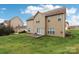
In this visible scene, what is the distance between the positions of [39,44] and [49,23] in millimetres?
300

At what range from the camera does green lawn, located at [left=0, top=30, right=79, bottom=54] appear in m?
3.32

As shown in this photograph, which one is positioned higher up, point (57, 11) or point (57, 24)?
point (57, 11)

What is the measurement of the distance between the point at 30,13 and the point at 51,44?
48 cm

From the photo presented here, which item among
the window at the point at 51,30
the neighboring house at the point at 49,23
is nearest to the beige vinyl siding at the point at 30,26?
the neighboring house at the point at 49,23

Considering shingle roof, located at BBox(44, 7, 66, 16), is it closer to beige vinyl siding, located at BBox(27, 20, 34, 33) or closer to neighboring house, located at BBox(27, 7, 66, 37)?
neighboring house, located at BBox(27, 7, 66, 37)

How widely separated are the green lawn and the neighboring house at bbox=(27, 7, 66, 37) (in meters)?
0.08

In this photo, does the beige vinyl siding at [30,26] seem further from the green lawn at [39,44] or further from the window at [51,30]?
the window at [51,30]

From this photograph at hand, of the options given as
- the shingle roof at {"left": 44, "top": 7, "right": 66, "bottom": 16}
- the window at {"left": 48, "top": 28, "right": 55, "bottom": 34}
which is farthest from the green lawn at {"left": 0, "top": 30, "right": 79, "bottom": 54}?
the shingle roof at {"left": 44, "top": 7, "right": 66, "bottom": 16}

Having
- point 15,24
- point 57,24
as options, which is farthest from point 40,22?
point 15,24

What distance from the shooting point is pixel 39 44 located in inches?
133

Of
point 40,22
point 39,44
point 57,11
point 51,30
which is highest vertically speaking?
point 57,11

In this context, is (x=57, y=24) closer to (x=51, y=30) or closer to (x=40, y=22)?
(x=51, y=30)

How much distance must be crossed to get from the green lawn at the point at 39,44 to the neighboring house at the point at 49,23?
0.27ft

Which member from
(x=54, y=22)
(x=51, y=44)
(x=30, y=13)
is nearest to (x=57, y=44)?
(x=51, y=44)
